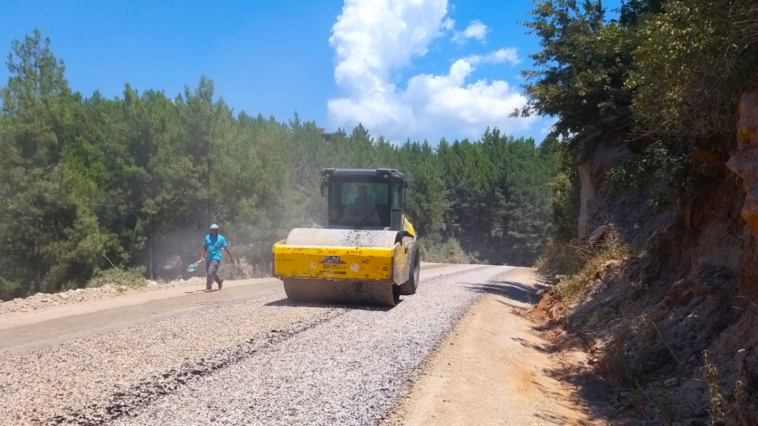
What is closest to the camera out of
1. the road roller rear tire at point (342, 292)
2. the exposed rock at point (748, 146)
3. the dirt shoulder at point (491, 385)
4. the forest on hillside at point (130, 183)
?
the dirt shoulder at point (491, 385)

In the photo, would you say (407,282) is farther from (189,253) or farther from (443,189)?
(443,189)

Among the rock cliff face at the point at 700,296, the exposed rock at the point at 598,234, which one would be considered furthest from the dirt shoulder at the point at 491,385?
the exposed rock at the point at 598,234

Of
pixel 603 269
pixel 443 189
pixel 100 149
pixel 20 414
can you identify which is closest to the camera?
pixel 20 414

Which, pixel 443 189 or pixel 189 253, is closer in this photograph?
pixel 189 253

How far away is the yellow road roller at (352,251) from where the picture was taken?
11.2 m

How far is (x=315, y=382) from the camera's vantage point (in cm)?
602

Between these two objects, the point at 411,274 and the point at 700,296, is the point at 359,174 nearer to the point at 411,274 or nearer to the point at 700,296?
the point at 411,274

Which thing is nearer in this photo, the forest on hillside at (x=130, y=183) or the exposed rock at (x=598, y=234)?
the exposed rock at (x=598, y=234)

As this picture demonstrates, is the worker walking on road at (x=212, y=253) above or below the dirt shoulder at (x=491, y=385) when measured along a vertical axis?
above

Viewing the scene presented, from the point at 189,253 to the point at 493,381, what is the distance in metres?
28.4

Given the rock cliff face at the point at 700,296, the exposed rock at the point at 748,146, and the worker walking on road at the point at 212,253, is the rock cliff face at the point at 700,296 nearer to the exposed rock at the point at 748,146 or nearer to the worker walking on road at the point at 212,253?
the exposed rock at the point at 748,146

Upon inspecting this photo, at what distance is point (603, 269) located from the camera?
13.1 meters

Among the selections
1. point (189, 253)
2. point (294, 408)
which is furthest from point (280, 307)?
point (189, 253)

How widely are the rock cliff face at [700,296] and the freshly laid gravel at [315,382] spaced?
9.02ft
